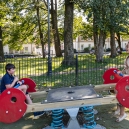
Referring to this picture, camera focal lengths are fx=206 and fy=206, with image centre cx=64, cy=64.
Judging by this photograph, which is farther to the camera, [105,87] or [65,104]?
[105,87]

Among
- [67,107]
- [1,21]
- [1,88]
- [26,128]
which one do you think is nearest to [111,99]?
[67,107]

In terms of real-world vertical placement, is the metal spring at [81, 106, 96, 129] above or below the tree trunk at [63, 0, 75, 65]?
below

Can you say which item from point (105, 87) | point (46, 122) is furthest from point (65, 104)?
point (105, 87)

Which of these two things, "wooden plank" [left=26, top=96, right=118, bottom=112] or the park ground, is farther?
the park ground

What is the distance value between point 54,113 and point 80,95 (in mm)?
663

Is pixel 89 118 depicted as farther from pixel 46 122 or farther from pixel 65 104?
pixel 46 122

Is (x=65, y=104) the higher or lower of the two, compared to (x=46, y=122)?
higher

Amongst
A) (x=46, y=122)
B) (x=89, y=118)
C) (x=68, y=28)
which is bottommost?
(x=46, y=122)

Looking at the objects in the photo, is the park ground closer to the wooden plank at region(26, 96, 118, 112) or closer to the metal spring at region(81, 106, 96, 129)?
the metal spring at region(81, 106, 96, 129)

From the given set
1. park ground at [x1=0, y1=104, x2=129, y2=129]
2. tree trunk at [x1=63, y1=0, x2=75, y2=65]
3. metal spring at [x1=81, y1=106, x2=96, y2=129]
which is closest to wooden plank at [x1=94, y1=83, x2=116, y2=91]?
park ground at [x1=0, y1=104, x2=129, y2=129]

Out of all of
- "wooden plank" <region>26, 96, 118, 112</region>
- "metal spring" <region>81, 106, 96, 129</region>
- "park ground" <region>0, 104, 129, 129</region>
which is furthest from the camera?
"park ground" <region>0, 104, 129, 129</region>

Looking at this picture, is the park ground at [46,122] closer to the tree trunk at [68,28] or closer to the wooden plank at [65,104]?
the wooden plank at [65,104]

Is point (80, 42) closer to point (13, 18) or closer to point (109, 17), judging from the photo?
point (13, 18)

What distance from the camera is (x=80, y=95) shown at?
14.4ft
